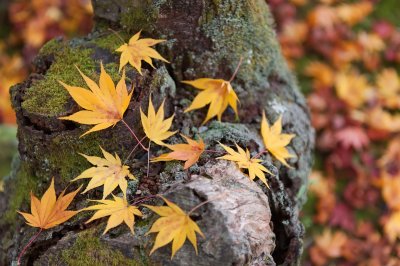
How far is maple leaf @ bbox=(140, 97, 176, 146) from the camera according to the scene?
1536 millimetres

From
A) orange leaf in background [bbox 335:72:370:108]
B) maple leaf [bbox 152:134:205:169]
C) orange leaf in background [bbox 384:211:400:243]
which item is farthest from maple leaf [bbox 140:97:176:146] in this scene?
orange leaf in background [bbox 335:72:370:108]

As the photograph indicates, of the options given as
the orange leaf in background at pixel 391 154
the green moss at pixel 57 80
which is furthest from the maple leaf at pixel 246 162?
the orange leaf in background at pixel 391 154

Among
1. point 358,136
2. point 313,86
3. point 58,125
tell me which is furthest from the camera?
point 313,86

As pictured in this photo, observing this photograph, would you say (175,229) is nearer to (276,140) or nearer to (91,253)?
(91,253)

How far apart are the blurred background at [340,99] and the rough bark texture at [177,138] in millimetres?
892

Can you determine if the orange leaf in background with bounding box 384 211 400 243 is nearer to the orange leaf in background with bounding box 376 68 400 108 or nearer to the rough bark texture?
the orange leaf in background with bounding box 376 68 400 108

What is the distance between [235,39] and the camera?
1886 millimetres

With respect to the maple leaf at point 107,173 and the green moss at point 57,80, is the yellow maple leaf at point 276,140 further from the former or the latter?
the green moss at point 57,80

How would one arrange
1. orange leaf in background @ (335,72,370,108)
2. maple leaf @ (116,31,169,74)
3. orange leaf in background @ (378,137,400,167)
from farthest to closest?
orange leaf in background @ (335,72,370,108)
orange leaf in background @ (378,137,400,167)
maple leaf @ (116,31,169,74)

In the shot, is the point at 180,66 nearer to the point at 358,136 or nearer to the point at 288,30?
the point at 358,136

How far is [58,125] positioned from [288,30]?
268 centimetres

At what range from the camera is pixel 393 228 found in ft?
10.0

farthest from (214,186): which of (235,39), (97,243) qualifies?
(235,39)

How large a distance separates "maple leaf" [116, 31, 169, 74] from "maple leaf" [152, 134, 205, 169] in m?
0.30
